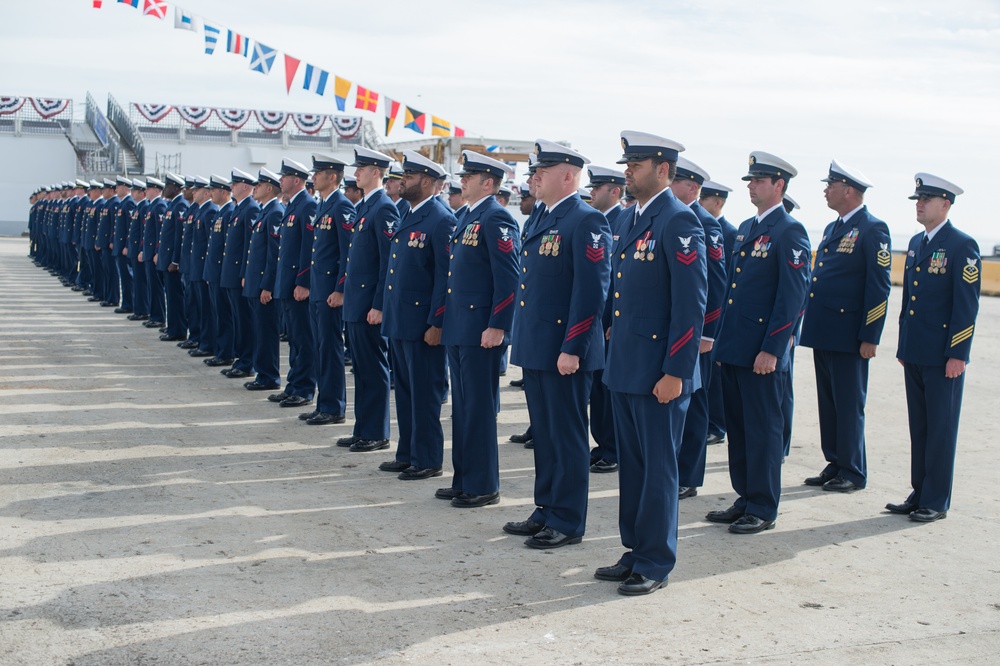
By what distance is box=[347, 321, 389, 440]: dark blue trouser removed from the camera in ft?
24.2

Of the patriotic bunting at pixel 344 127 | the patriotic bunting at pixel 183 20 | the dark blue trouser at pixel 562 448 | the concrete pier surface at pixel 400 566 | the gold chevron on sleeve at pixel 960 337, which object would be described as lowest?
the concrete pier surface at pixel 400 566

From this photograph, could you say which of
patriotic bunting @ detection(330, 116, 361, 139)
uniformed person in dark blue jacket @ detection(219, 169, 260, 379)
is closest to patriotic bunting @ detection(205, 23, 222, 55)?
uniformed person in dark blue jacket @ detection(219, 169, 260, 379)

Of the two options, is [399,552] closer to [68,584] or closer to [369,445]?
[68,584]

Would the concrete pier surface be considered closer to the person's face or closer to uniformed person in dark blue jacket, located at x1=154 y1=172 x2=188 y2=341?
the person's face

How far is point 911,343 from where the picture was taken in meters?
6.01

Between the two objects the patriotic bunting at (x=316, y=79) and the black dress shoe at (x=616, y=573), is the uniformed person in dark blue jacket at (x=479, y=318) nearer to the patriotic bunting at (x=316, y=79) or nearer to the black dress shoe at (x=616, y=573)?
the black dress shoe at (x=616, y=573)

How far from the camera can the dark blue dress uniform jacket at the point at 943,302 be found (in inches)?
229

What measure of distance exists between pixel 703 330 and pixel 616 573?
2.16 metres

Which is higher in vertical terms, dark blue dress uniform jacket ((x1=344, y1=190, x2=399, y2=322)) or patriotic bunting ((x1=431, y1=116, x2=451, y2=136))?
patriotic bunting ((x1=431, y1=116, x2=451, y2=136))

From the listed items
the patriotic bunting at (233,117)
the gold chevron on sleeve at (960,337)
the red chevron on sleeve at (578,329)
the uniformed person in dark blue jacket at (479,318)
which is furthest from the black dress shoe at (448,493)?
the patriotic bunting at (233,117)

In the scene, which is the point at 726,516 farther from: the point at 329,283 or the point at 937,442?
the point at 329,283

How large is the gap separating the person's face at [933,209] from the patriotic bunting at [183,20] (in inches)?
618

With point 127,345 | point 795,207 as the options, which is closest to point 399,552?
point 795,207

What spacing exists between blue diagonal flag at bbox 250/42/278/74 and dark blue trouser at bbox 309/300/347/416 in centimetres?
1171
